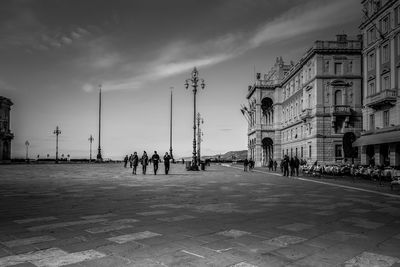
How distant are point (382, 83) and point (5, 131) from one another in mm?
83231

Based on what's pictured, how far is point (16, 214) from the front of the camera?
8.65m

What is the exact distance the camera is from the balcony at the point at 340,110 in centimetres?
4603

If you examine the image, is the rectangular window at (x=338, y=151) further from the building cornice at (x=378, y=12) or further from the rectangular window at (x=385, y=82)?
the building cornice at (x=378, y=12)

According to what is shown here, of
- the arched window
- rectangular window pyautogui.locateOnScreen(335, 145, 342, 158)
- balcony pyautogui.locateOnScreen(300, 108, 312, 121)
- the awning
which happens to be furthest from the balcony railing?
the awning

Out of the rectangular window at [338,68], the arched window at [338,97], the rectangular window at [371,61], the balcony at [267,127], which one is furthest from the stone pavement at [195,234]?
the balcony at [267,127]

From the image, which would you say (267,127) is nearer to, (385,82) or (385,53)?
(385,82)

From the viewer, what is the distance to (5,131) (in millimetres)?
A: 88375

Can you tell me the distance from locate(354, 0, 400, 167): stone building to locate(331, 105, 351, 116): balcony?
24.7 ft

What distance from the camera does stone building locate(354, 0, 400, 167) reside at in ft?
106

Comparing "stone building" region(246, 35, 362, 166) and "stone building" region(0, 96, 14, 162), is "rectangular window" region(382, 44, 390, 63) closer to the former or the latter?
"stone building" region(246, 35, 362, 166)

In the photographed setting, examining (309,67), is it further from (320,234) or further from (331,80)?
(320,234)

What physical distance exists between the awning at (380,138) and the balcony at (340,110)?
9.83 m

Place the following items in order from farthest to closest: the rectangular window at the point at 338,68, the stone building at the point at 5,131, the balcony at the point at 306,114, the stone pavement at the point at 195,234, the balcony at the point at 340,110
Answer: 1. the stone building at the point at 5,131
2. the balcony at the point at 306,114
3. the rectangular window at the point at 338,68
4. the balcony at the point at 340,110
5. the stone pavement at the point at 195,234

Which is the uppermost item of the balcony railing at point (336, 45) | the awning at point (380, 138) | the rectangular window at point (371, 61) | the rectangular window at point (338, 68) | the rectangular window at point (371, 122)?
the balcony railing at point (336, 45)
